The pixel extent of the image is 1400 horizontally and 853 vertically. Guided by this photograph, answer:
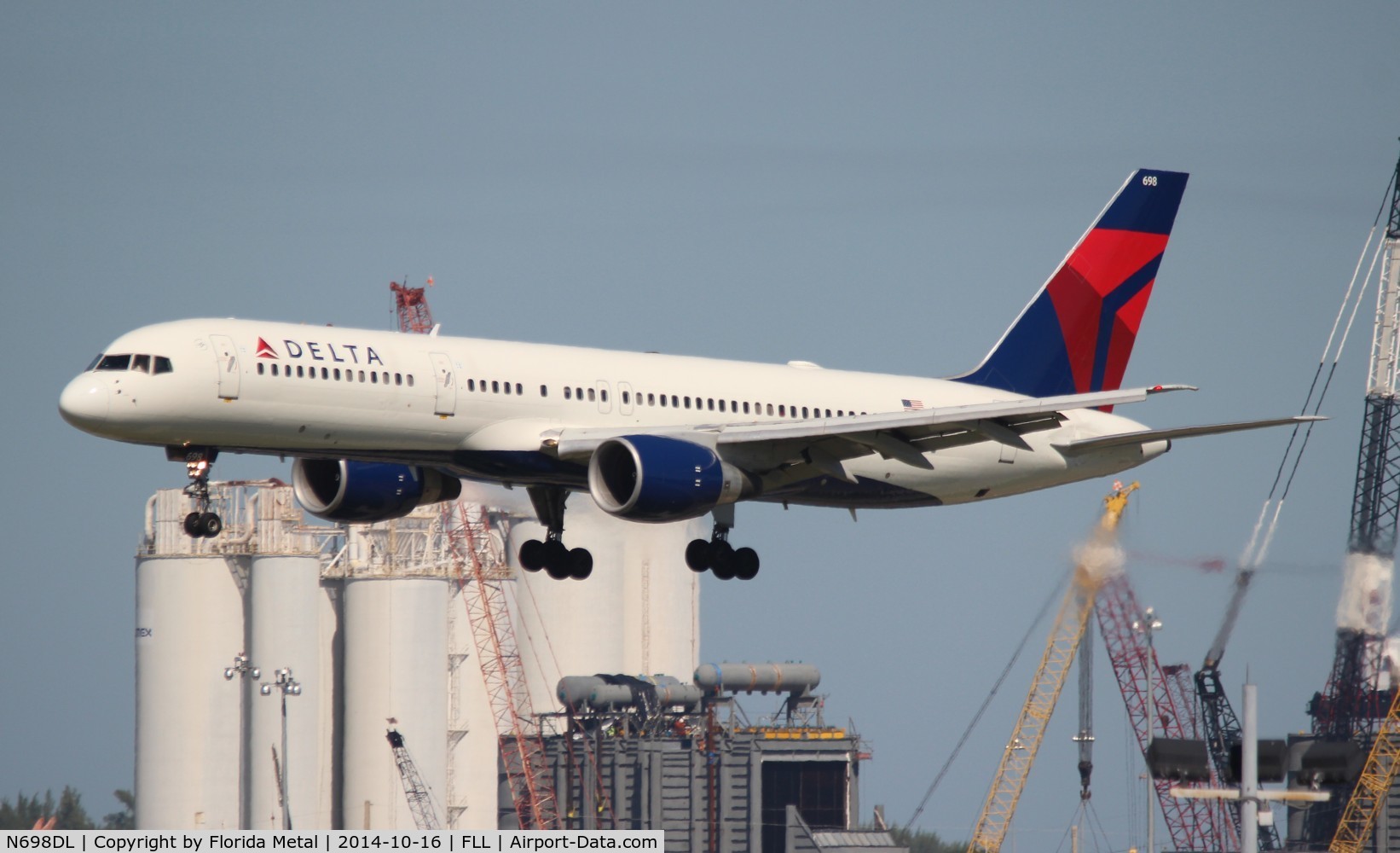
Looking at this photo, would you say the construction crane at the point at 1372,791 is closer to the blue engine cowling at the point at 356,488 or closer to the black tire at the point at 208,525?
the blue engine cowling at the point at 356,488

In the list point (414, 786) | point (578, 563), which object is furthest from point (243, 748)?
point (578, 563)

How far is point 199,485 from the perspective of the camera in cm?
4606

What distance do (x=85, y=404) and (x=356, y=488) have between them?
10.00 m

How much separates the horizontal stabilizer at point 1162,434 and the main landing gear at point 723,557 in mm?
10421

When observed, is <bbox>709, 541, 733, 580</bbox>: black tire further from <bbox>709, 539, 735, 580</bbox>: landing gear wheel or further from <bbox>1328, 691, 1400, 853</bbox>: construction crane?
<bbox>1328, 691, 1400, 853</bbox>: construction crane

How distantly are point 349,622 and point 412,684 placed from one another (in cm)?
664

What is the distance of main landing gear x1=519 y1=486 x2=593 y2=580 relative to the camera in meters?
55.1

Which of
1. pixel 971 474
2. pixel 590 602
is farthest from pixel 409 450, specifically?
pixel 590 602

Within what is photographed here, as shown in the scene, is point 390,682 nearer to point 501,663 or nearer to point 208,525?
point 501,663

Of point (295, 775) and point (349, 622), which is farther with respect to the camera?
point (349, 622)

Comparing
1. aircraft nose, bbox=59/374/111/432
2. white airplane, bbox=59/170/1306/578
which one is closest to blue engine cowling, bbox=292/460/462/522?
white airplane, bbox=59/170/1306/578

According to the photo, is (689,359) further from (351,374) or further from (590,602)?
(590,602)

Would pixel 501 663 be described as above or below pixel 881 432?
below

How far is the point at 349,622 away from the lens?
134250mm
